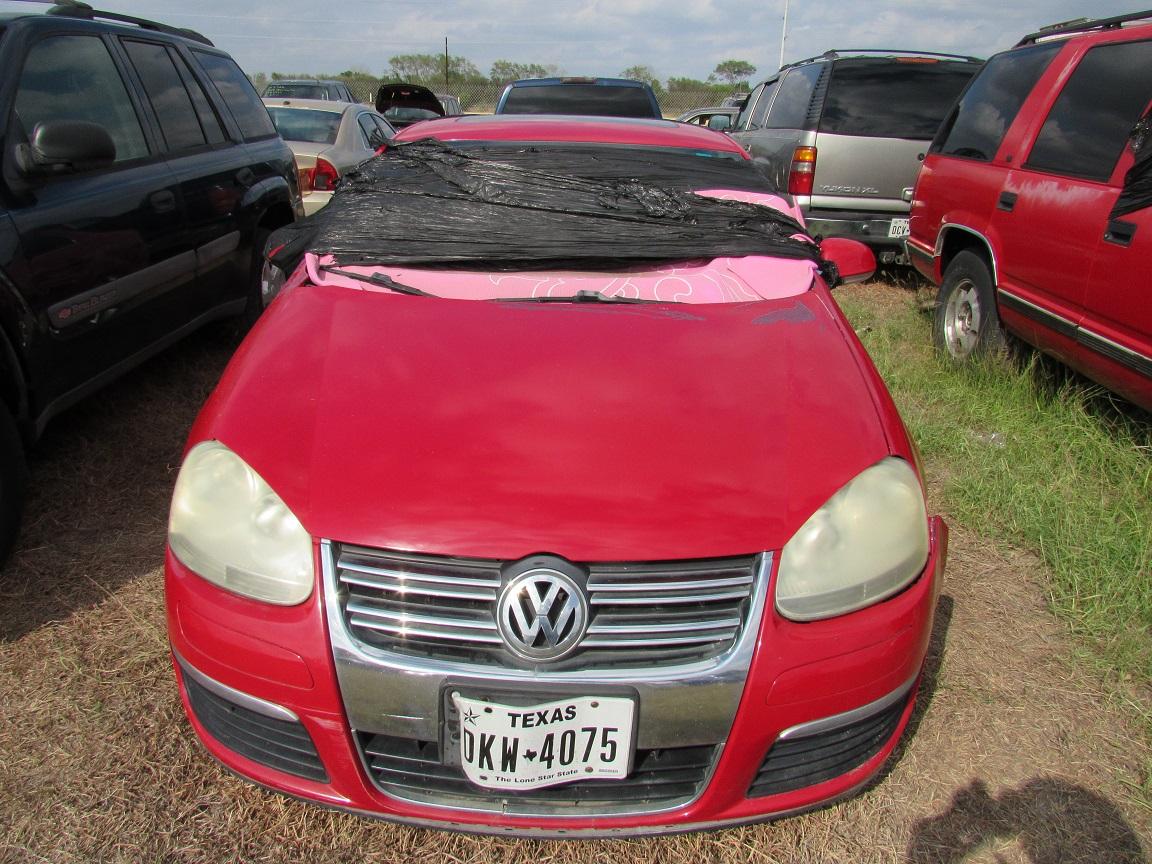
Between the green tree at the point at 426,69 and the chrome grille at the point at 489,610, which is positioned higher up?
the chrome grille at the point at 489,610

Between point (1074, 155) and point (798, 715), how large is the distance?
10.9 ft

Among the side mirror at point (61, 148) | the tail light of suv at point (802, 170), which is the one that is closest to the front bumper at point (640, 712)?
the side mirror at point (61, 148)

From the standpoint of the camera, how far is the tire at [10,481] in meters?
2.46

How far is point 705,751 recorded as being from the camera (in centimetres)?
152

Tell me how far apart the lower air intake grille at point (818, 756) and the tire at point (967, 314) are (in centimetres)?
325

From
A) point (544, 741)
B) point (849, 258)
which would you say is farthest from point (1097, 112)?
point (544, 741)

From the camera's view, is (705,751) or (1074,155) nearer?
(705,751)

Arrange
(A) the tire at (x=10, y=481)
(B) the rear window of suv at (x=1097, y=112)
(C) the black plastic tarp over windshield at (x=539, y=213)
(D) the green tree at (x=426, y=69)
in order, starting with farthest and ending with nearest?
(D) the green tree at (x=426, y=69) → (B) the rear window of suv at (x=1097, y=112) → (A) the tire at (x=10, y=481) → (C) the black plastic tarp over windshield at (x=539, y=213)

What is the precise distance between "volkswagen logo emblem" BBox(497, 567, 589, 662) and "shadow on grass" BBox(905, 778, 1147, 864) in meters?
1.01

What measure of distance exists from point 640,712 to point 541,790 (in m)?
0.26

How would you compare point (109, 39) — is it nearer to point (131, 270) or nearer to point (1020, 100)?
point (131, 270)

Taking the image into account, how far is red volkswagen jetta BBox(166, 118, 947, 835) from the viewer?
1435mm

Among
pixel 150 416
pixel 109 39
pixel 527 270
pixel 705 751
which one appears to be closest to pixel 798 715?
pixel 705 751

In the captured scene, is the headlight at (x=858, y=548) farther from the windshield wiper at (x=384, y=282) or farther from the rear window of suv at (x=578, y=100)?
the rear window of suv at (x=578, y=100)
